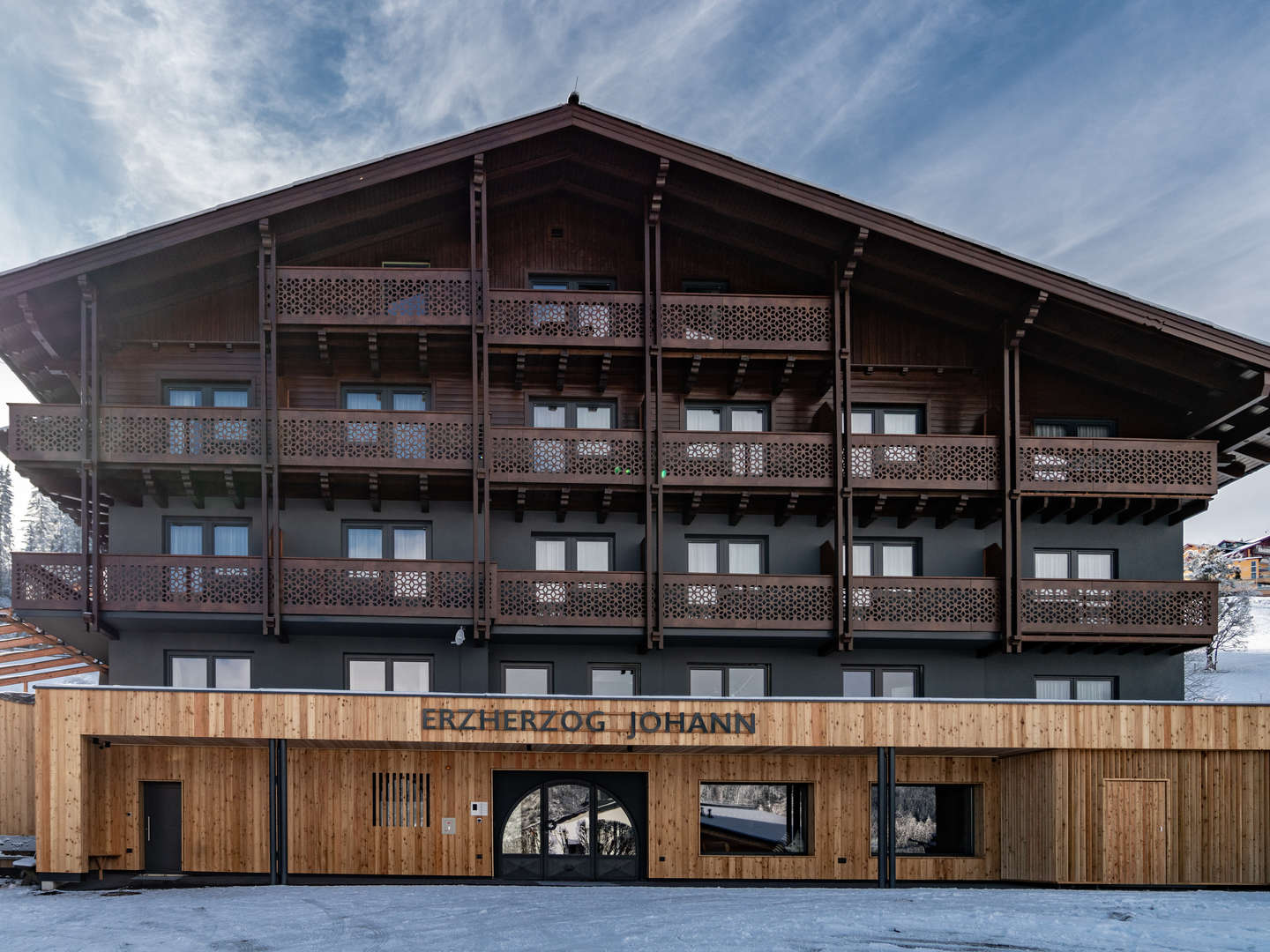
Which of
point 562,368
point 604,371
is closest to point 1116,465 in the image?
point 604,371

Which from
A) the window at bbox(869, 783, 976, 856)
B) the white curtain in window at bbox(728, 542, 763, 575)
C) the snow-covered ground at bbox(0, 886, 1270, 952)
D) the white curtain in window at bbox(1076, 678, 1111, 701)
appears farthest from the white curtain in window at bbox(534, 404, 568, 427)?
the white curtain in window at bbox(1076, 678, 1111, 701)

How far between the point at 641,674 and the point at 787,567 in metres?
4.46

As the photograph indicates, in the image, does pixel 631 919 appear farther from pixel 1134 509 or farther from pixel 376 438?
pixel 1134 509

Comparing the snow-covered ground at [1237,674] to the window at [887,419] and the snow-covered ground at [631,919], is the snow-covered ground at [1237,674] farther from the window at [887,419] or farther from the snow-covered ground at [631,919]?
the snow-covered ground at [631,919]

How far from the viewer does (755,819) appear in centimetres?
1867

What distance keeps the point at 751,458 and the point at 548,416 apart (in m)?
5.21

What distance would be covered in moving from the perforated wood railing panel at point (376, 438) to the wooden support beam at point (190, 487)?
2134 mm

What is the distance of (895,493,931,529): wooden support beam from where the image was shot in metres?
19.8

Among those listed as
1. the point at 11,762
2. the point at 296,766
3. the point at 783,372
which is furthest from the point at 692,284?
the point at 11,762

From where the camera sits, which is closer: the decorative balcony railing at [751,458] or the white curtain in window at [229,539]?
the decorative balcony railing at [751,458]

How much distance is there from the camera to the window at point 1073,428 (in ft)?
69.8

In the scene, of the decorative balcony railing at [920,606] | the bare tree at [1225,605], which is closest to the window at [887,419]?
the decorative balcony railing at [920,606]

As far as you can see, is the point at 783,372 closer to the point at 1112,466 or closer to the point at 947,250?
the point at 947,250

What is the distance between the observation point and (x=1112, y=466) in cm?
1958
